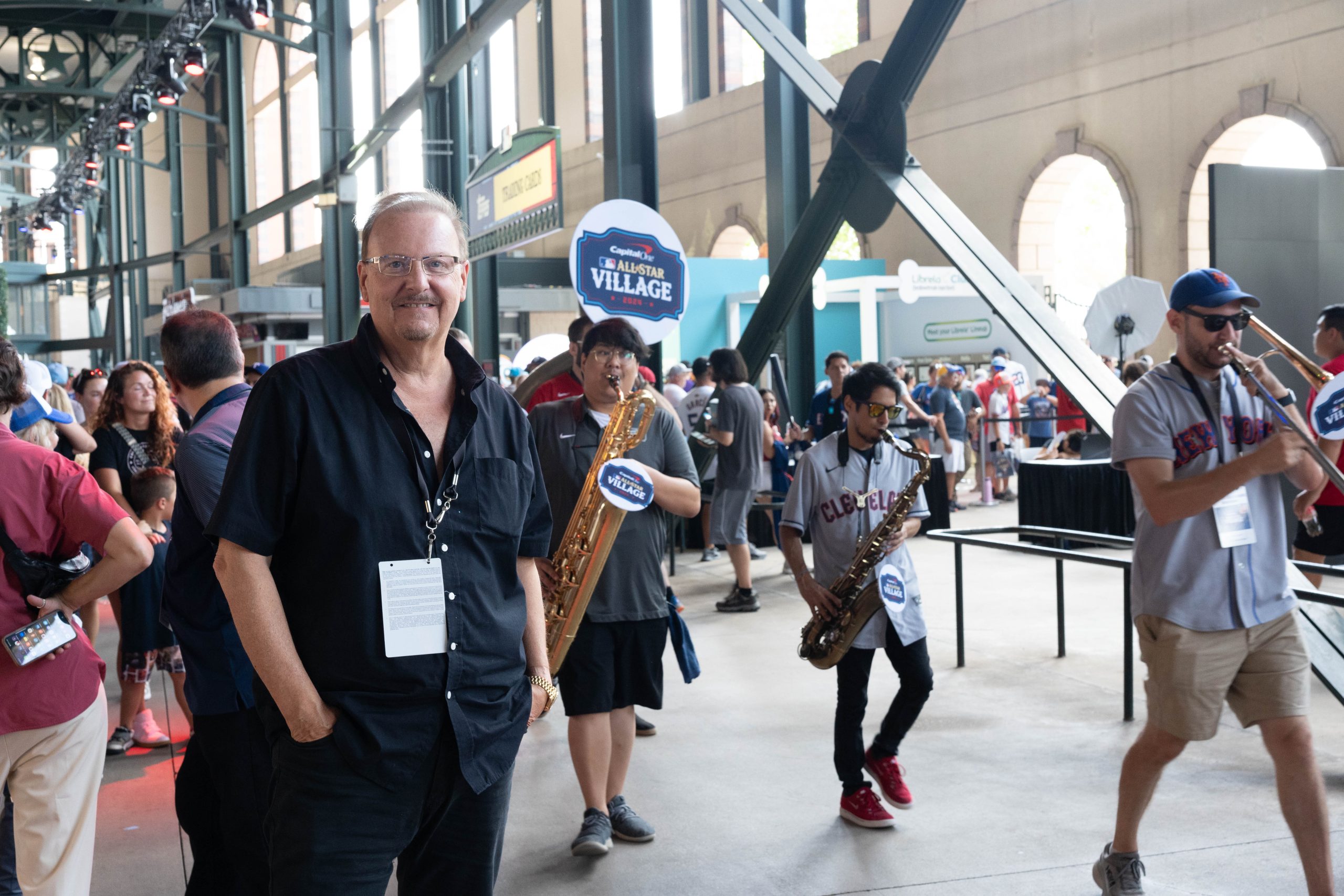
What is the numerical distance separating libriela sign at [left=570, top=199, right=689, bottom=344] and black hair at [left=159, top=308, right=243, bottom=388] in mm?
3577

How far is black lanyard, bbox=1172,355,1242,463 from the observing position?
11.6ft

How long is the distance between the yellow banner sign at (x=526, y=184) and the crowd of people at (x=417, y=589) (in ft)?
17.6

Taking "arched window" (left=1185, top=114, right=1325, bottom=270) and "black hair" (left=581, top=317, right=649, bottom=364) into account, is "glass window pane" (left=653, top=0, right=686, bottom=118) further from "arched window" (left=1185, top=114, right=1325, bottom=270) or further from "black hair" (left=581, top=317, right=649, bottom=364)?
"black hair" (left=581, top=317, right=649, bottom=364)

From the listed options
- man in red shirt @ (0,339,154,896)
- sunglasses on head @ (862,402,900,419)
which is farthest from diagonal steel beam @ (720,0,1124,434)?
man in red shirt @ (0,339,154,896)

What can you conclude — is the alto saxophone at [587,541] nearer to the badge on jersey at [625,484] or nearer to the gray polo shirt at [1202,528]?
the badge on jersey at [625,484]

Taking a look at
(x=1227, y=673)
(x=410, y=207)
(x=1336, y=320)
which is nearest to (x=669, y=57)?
(x=1336, y=320)

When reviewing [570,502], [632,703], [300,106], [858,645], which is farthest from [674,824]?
[300,106]

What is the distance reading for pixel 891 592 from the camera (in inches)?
174

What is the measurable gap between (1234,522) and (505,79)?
32.3 meters

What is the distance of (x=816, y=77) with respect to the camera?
778 cm

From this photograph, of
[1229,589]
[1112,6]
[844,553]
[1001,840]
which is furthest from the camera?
[1112,6]

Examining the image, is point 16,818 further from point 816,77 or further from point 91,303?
point 91,303

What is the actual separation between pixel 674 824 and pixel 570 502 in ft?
4.13

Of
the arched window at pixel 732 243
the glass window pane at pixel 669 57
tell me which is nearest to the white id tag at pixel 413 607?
the glass window pane at pixel 669 57
